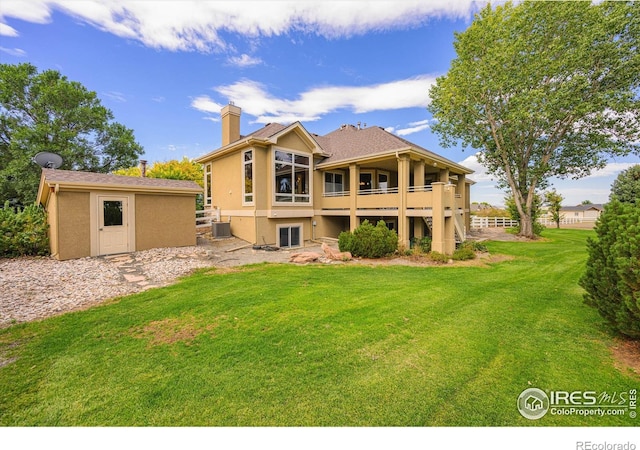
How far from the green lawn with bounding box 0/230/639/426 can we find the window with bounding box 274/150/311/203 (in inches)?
325

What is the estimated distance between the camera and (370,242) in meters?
9.89

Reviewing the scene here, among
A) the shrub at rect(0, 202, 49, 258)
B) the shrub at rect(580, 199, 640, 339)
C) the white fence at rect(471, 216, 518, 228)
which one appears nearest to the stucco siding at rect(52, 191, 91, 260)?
the shrub at rect(0, 202, 49, 258)

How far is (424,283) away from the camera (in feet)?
21.5

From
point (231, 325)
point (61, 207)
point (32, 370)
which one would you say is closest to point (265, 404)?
point (231, 325)

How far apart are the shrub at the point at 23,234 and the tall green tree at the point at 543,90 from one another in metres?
22.2

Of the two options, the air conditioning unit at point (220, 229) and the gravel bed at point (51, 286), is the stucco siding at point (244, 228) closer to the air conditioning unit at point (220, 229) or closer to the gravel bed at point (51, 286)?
the air conditioning unit at point (220, 229)

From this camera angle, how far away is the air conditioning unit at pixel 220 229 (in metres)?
13.4

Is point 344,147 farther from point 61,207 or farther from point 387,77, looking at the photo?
point 61,207

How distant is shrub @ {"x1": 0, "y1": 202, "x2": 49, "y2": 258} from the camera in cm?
903

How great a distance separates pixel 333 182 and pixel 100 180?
10.8m

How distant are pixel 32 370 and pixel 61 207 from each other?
829 centimetres

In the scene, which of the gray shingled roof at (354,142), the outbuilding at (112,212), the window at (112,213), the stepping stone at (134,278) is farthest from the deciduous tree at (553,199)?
the window at (112,213)

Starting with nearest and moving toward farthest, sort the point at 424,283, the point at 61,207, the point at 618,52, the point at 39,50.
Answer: the point at 424,283, the point at 39,50, the point at 61,207, the point at 618,52
